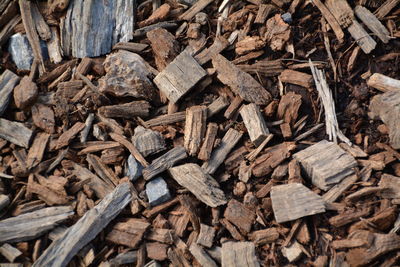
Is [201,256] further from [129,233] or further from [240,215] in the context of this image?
[129,233]

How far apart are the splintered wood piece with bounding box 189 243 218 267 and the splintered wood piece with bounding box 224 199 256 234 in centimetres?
30

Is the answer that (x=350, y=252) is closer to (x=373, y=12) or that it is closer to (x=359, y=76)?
(x=359, y=76)

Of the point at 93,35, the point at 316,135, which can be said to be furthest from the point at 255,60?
the point at 93,35

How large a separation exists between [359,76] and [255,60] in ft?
2.67

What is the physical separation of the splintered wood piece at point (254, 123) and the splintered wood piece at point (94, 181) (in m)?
1.17

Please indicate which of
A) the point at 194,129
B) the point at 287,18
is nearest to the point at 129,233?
the point at 194,129

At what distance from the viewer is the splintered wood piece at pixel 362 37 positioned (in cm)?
301

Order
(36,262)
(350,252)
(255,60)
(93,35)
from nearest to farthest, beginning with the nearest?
(350,252) < (36,262) < (255,60) < (93,35)

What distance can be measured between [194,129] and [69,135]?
1.05 metres

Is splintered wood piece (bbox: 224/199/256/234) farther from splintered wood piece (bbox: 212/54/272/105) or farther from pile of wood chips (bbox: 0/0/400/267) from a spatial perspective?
splintered wood piece (bbox: 212/54/272/105)

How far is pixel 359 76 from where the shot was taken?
3.04 m

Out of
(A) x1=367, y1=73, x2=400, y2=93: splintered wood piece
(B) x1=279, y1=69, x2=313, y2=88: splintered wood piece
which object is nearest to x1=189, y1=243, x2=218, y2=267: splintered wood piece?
(B) x1=279, y1=69, x2=313, y2=88: splintered wood piece

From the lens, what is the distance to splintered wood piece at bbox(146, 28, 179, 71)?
3.26 metres

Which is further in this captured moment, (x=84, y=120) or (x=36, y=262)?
(x=84, y=120)
